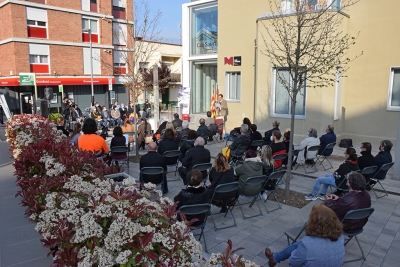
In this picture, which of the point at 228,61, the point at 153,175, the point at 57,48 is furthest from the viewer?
the point at 57,48

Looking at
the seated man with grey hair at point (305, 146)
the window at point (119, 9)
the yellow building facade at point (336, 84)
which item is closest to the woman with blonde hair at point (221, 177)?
the seated man with grey hair at point (305, 146)

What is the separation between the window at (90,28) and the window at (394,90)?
26152mm

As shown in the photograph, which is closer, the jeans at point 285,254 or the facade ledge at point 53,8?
the jeans at point 285,254

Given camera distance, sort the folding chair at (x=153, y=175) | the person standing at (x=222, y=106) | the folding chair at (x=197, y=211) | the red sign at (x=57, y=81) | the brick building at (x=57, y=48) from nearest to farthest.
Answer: the folding chair at (x=197, y=211), the folding chair at (x=153, y=175), the person standing at (x=222, y=106), the brick building at (x=57, y=48), the red sign at (x=57, y=81)

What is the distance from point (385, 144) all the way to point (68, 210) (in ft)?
21.4

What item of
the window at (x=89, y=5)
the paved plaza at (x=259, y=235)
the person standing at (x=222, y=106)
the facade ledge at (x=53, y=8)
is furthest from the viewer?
the window at (x=89, y=5)

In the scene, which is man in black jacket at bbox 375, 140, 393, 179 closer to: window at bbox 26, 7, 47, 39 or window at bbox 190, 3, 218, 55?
window at bbox 190, 3, 218, 55

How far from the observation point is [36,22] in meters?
26.4

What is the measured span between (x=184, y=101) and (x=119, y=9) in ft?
65.1

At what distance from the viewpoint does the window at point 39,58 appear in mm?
26122

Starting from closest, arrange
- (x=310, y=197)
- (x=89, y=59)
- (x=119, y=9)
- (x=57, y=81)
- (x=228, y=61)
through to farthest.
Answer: (x=310, y=197)
(x=228, y=61)
(x=57, y=81)
(x=89, y=59)
(x=119, y=9)

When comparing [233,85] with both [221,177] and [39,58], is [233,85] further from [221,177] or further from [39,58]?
[39,58]

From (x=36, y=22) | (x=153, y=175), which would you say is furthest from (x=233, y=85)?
(x=36, y=22)

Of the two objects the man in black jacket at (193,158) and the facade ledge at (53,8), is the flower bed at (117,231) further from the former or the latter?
the facade ledge at (53,8)
